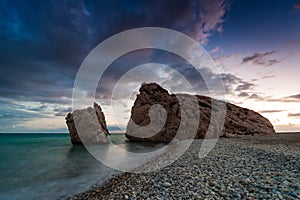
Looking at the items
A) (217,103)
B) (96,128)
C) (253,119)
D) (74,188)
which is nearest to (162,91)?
(217,103)

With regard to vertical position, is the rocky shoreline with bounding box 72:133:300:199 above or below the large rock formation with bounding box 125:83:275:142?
below

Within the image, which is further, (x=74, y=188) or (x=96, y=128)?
(x=96, y=128)

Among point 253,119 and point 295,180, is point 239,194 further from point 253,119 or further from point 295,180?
point 253,119

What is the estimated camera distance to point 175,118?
45.4m

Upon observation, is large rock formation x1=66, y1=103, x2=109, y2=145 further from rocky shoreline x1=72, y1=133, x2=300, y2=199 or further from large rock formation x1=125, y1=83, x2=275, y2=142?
rocky shoreline x1=72, y1=133, x2=300, y2=199

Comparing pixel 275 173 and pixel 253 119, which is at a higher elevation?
pixel 253 119

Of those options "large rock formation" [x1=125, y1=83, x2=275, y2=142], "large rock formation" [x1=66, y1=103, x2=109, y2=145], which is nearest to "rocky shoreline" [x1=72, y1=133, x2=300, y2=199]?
"large rock formation" [x1=66, y1=103, x2=109, y2=145]

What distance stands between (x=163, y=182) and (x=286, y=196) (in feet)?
16.4

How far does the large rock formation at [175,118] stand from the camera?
146 feet

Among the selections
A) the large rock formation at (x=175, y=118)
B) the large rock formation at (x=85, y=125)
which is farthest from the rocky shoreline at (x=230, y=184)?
the large rock formation at (x=175, y=118)

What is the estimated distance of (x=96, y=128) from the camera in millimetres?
39844

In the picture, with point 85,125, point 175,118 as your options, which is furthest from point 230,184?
point 175,118

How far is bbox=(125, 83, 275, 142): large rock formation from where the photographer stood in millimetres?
44500

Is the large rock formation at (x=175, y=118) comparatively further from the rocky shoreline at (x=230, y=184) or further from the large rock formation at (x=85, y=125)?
the rocky shoreline at (x=230, y=184)
